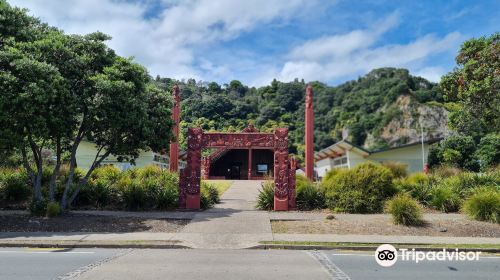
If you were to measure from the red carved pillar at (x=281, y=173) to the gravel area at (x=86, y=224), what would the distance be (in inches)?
174

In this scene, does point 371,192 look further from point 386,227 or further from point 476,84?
point 476,84

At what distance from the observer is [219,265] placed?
29.0 ft

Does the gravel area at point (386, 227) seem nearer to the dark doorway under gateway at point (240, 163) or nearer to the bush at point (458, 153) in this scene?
the bush at point (458, 153)

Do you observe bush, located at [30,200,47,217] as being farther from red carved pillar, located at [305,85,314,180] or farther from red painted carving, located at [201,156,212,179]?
red painted carving, located at [201,156,212,179]

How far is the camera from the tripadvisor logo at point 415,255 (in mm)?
9671

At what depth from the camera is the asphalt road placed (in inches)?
311

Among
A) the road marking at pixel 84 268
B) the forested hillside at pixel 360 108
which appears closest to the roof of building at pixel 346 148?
the forested hillside at pixel 360 108

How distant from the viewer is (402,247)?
36.7 ft

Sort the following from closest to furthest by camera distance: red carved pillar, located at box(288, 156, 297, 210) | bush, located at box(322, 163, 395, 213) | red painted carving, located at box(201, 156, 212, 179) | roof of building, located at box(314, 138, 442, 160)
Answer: bush, located at box(322, 163, 395, 213)
red carved pillar, located at box(288, 156, 297, 210)
roof of building, located at box(314, 138, 442, 160)
red painted carving, located at box(201, 156, 212, 179)

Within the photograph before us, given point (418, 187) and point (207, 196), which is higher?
point (418, 187)

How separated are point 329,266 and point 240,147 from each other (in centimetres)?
990

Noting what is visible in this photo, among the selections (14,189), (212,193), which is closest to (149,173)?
(212,193)

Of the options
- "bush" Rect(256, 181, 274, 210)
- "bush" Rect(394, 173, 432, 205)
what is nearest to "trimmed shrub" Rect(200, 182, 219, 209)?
"bush" Rect(256, 181, 274, 210)

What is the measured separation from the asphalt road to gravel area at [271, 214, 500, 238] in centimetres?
274
